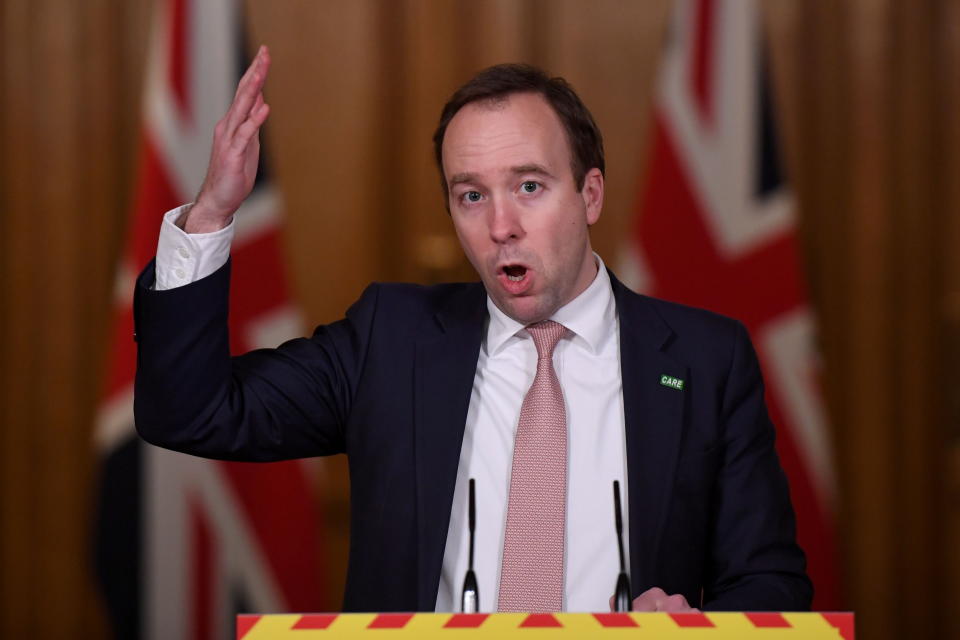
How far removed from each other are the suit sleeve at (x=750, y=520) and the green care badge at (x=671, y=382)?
9 centimetres

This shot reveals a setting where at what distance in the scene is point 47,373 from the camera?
3035 mm

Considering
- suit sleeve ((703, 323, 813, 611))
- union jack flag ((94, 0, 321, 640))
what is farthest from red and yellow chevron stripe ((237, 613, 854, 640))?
union jack flag ((94, 0, 321, 640))

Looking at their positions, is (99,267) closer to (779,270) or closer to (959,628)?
(779,270)

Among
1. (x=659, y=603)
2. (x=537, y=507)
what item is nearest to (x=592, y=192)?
(x=537, y=507)

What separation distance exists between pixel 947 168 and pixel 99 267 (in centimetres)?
239

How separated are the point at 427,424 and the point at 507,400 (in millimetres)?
145

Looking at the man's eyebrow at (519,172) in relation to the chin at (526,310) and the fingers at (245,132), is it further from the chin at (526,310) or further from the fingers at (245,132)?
the fingers at (245,132)

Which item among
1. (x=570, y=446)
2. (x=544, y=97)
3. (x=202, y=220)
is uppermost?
(x=544, y=97)

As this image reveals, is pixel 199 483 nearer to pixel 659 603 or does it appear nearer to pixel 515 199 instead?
pixel 515 199

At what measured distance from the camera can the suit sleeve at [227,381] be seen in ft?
5.24

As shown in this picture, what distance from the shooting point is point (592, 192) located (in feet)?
6.44

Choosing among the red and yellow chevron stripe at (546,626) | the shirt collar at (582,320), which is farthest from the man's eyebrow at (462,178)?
the red and yellow chevron stripe at (546,626)

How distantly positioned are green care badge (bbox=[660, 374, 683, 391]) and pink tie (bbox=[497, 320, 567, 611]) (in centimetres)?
18

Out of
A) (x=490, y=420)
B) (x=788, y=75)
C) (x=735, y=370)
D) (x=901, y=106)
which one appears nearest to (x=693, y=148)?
(x=788, y=75)
